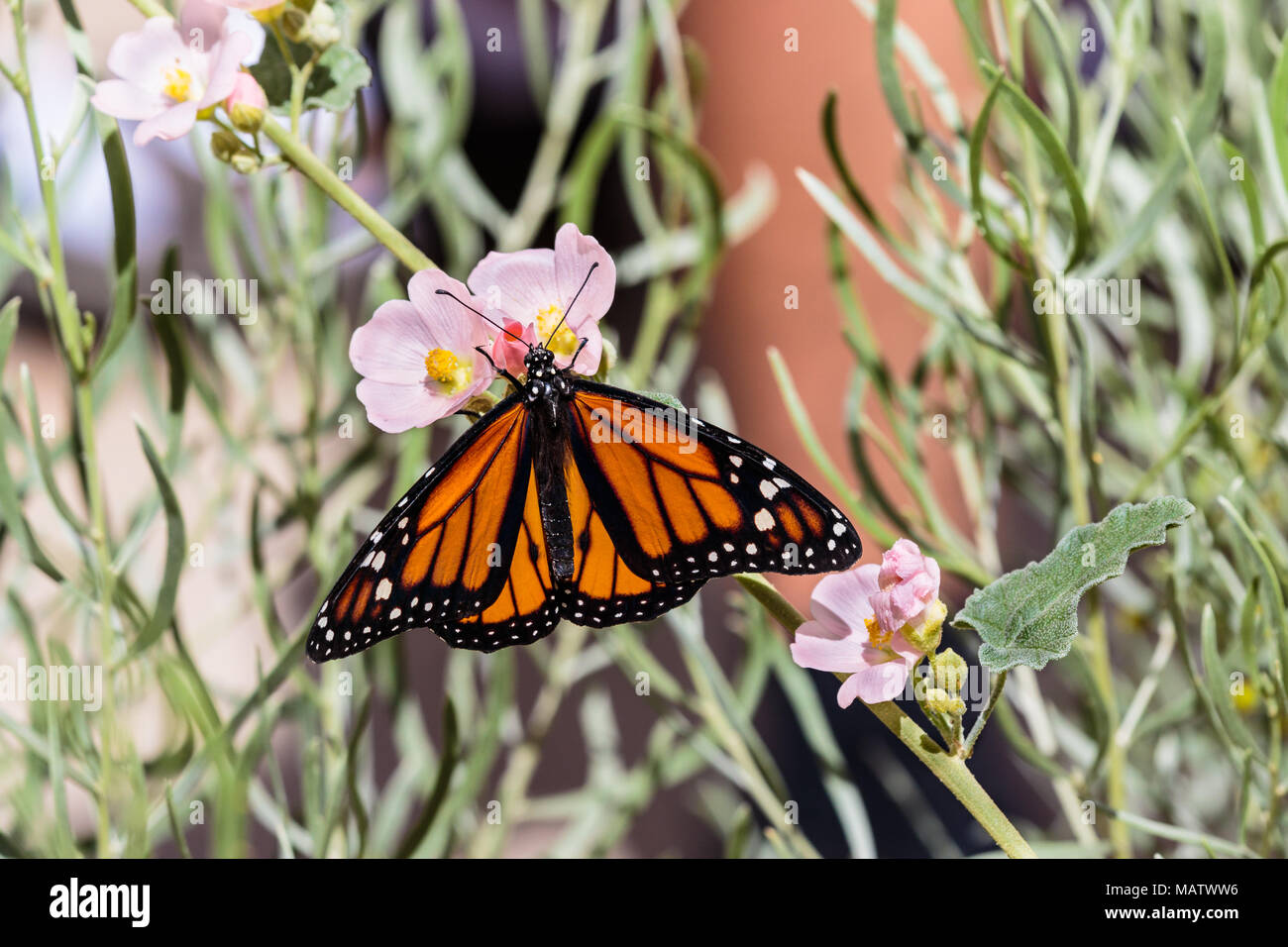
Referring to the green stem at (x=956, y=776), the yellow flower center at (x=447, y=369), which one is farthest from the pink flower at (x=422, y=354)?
the green stem at (x=956, y=776)

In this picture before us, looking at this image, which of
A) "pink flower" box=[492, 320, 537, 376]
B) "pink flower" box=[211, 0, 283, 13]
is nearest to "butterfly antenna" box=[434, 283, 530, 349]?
"pink flower" box=[492, 320, 537, 376]

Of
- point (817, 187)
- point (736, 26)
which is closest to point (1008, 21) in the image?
point (817, 187)

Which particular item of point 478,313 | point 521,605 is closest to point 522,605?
point 521,605

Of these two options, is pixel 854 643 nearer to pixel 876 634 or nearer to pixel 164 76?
pixel 876 634

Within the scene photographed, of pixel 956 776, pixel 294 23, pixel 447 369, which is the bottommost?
pixel 956 776

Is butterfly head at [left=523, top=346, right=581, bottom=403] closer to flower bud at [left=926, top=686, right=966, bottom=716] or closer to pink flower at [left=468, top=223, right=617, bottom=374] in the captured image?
pink flower at [left=468, top=223, right=617, bottom=374]
